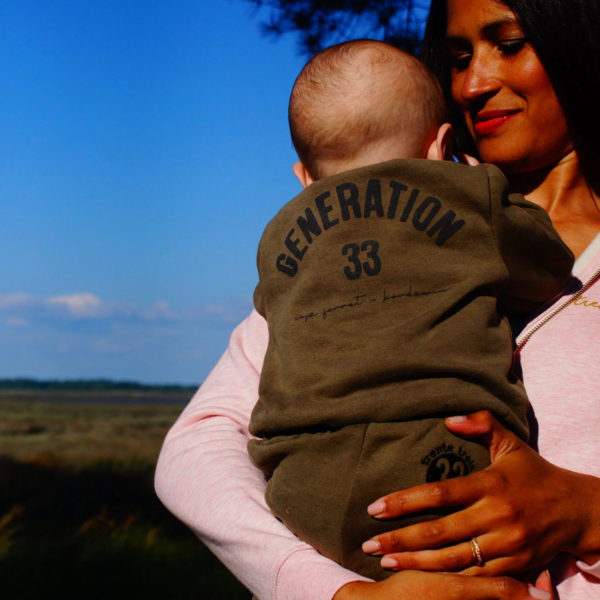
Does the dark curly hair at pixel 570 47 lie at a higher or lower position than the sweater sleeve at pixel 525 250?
higher

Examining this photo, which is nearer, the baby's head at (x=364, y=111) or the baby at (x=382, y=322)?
the baby at (x=382, y=322)

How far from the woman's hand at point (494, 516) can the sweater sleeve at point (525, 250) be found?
414mm

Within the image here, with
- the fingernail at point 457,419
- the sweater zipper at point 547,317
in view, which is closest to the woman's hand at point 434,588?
the fingernail at point 457,419

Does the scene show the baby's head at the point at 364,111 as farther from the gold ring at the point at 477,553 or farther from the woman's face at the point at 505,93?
the gold ring at the point at 477,553

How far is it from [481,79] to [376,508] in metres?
1.30

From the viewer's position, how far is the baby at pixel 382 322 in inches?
60.5

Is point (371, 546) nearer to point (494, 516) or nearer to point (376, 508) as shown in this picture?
point (376, 508)

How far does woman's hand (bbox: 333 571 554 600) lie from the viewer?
4.49ft

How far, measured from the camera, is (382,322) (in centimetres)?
162

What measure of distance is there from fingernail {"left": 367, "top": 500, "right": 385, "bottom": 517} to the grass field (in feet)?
20.9

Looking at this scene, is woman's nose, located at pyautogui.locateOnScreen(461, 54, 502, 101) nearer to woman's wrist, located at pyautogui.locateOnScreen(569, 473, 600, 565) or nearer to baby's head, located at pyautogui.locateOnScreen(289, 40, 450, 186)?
baby's head, located at pyautogui.locateOnScreen(289, 40, 450, 186)

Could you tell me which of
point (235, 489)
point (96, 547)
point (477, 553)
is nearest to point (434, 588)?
point (477, 553)

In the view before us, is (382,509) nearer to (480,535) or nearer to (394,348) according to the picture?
(480,535)

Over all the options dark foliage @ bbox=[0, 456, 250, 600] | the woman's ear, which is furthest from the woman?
dark foliage @ bbox=[0, 456, 250, 600]
